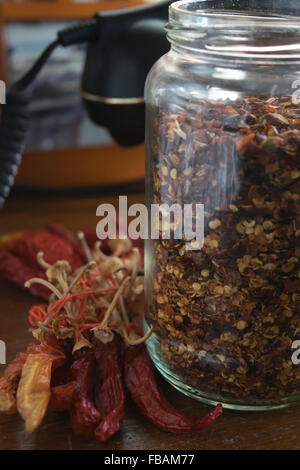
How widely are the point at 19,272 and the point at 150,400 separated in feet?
Answer: 1.20

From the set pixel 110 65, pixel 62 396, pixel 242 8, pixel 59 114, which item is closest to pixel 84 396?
pixel 62 396

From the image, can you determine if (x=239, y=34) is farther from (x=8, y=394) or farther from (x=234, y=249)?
(x=8, y=394)

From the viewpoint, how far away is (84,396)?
63 cm

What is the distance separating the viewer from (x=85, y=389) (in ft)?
2.09

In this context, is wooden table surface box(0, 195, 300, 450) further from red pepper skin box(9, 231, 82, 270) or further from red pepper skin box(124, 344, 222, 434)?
red pepper skin box(9, 231, 82, 270)

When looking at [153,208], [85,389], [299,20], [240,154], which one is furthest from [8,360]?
[299,20]

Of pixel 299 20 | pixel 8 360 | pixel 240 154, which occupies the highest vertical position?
pixel 299 20

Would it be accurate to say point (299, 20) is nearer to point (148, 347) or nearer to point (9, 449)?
point (148, 347)

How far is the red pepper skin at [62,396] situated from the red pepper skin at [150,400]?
72mm

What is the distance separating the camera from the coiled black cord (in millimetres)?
964

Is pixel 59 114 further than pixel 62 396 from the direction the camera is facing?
Yes

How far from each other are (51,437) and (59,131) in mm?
745

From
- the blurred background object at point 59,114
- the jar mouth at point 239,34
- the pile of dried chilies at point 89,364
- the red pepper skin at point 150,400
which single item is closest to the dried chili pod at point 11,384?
the pile of dried chilies at point 89,364

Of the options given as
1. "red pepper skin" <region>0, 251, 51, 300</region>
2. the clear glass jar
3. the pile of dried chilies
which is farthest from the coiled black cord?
the clear glass jar
